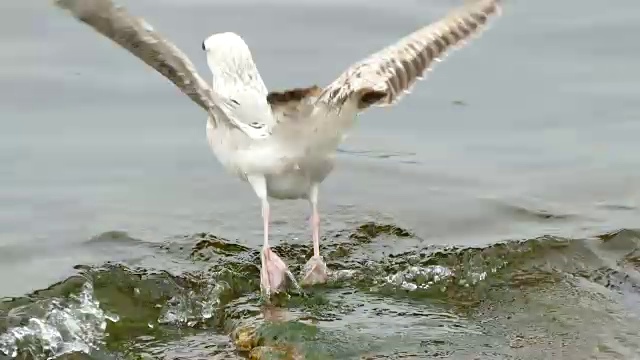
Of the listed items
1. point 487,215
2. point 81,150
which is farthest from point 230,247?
point 81,150

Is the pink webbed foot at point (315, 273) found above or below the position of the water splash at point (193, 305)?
above

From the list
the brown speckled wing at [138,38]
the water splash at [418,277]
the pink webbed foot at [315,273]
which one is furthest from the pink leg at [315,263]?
the brown speckled wing at [138,38]

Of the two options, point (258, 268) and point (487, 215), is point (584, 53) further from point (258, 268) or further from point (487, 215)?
point (258, 268)

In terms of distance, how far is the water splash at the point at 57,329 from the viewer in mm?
6289

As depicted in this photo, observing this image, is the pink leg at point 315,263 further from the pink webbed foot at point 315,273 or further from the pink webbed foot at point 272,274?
the pink webbed foot at point 272,274

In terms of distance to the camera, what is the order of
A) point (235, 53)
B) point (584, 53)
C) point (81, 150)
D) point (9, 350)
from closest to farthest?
1. point (9, 350)
2. point (235, 53)
3. point (81, 150)
4. point (584, 53)

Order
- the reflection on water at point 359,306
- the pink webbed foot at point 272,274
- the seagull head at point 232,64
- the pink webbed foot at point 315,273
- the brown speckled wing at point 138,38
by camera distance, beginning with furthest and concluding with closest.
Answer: the seagull head at point 232,64, the pink webbed foot at point 315,273, the pink webbed foot at point 272,274, the reflection on water at point 359,306, the brown speckled wing at point 138,38

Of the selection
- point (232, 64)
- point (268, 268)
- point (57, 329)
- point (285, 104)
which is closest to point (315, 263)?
point (268, 268)

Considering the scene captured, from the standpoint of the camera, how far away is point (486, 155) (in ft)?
32.5

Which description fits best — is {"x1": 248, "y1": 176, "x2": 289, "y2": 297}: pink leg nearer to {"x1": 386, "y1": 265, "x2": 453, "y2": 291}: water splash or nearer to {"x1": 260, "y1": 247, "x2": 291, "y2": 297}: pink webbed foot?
{"x1": 260, "y1": 247, "x2": 291, "y2": 297}: pink webbed foot

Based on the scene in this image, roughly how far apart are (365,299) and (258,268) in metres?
0.93

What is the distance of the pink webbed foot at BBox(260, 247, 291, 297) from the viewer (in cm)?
696

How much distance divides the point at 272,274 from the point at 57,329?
1166 mm

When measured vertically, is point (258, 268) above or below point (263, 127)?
below
